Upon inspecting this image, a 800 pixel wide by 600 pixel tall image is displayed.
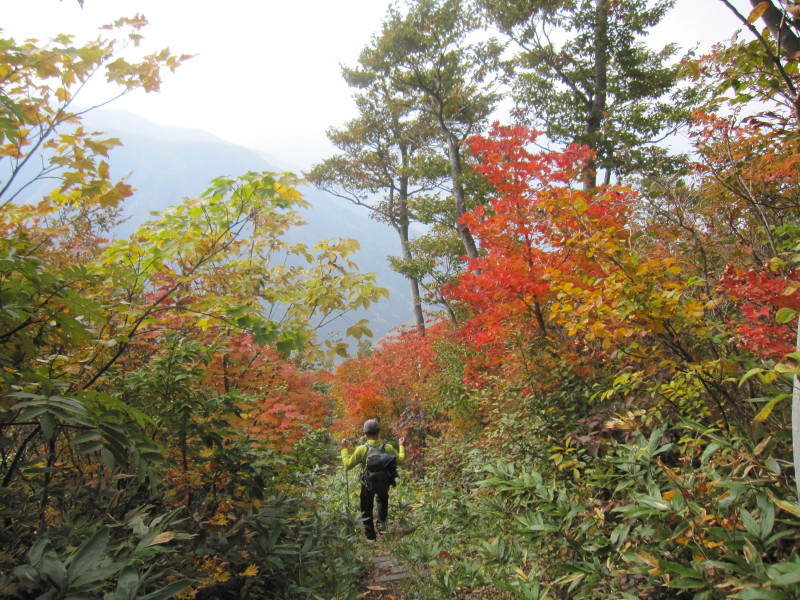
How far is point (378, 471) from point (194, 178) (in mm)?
158470

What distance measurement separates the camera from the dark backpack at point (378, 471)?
523 cm

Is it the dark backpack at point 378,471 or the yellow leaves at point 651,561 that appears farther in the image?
the dark backpack at point 378,471

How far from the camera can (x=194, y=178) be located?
142375mm

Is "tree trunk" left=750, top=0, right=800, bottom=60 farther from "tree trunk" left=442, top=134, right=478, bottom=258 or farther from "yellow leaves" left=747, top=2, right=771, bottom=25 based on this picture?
"tree trunk" left=442, top=134, right=478, bottom=258

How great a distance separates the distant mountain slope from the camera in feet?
427

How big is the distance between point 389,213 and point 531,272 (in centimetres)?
1160

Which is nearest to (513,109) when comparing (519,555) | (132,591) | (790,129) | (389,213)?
(389,213)

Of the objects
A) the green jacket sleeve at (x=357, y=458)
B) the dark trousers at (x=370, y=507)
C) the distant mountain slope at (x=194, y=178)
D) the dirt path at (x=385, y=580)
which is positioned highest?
the distant mountain slope at (x=194, y=178)

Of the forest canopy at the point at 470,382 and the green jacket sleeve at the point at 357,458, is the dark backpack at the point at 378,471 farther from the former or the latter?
the forest canopy at the point at 470,382

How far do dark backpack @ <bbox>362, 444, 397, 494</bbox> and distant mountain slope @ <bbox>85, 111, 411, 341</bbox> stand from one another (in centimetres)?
10557

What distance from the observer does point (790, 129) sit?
2787 millimetres

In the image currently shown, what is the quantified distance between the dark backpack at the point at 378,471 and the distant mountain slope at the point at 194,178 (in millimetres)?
105567

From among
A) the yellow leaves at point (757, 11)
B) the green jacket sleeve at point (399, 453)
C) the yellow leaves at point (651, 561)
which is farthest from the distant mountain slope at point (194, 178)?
the yellow leaves at point (757, 11)

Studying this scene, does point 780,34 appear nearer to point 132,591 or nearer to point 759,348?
point 759,348
